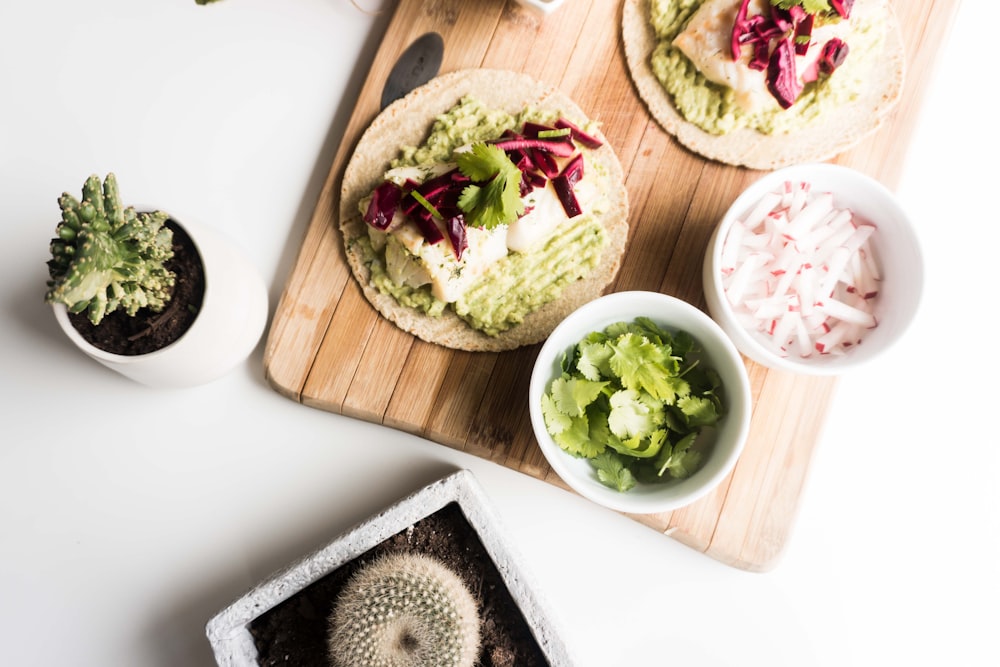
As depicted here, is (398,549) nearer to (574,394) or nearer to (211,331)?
(574,394)

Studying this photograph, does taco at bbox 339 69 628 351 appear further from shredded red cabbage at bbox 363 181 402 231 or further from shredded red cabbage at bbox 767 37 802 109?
shredded red cabbage at bbox 767 37 802 109

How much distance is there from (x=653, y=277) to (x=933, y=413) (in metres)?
1.36

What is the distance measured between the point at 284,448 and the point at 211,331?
2.11 ft

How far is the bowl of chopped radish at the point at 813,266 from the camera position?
2.38 meters

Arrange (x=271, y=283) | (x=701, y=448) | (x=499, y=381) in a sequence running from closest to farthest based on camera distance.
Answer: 1. (x=701, y=448)
2. (x=499, y=381)
3. (x=271, y=283)

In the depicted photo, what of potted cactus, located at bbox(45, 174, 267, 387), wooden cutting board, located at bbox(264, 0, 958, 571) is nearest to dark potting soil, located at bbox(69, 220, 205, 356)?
potted cactus, located at bbox(45, 174, 267, 387)

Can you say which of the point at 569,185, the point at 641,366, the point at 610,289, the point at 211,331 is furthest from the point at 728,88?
the point at 211,331

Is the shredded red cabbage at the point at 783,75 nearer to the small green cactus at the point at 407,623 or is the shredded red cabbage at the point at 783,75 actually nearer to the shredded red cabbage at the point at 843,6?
the shredded red cabbage at the point at 843,6

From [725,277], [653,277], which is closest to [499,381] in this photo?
[653,277]

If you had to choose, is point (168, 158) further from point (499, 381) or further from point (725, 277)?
point (725, 277)

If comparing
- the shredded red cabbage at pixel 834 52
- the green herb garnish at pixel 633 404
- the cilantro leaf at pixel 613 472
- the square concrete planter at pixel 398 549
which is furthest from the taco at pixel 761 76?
the square concrete planter at pixel 398 549

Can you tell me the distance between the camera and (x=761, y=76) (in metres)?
2.51

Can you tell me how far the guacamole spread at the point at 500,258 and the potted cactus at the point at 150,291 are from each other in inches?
19.8

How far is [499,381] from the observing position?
262 centimetres
